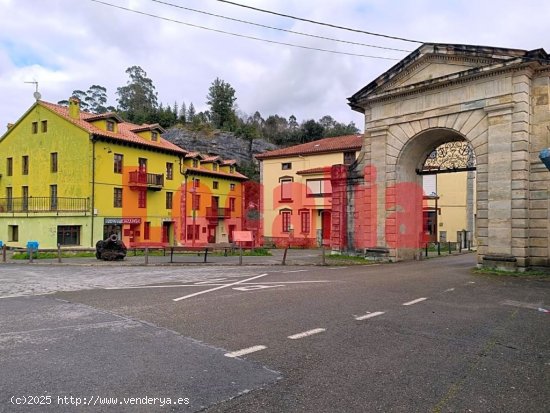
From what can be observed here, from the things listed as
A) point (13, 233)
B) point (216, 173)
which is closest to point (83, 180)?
point (13, 233)

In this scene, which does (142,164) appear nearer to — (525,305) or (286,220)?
(286,220)

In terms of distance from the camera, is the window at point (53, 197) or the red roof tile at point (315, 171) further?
the red roof tile at point (315, 171)

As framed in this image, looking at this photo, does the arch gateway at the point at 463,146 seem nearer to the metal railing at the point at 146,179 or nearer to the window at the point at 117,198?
the metal railing at the point at 146,179

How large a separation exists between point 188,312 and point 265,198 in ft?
112

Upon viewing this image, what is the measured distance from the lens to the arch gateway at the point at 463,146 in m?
13.8

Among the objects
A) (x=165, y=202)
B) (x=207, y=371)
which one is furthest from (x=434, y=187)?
(x=207, y=371)

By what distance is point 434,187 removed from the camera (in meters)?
36.7

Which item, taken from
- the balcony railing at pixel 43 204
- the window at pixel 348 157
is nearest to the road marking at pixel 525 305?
the balcony railing at pixel 43 204

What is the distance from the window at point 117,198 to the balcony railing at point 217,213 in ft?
32.5

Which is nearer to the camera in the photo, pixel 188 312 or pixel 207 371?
pixel 207 371

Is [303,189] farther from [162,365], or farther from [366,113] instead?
[162,365]

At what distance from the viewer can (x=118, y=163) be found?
32188 millimetres

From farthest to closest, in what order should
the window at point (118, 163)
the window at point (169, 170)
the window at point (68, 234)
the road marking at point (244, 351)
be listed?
the window at point (169, 170)
the window at point (118, 163)
the window at point (68, 234)
the road marking at point (244, 351)

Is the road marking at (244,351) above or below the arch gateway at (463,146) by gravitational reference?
below
